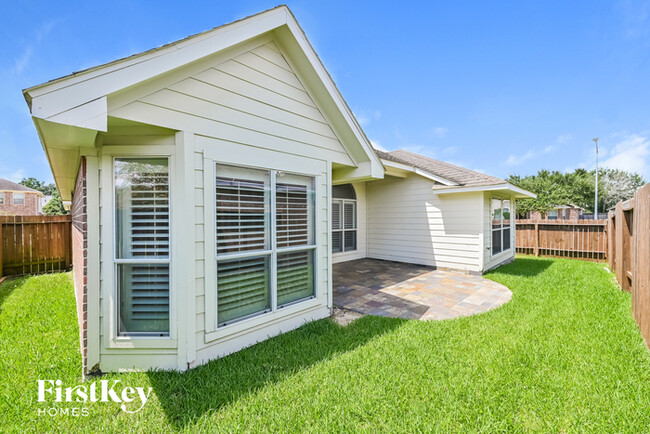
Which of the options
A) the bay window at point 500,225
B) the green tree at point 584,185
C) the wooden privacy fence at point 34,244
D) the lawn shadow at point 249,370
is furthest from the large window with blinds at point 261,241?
the green tree at point 584,185

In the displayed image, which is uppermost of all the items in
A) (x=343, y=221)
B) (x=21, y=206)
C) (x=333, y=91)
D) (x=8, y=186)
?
(x=8, y=186)

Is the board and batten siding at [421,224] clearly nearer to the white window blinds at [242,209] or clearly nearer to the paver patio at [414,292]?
the paver patio at [414,292]

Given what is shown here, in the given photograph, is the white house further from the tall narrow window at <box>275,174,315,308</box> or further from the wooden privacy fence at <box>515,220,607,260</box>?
the wooden privacy fence at <box>515,220,607,260</box>

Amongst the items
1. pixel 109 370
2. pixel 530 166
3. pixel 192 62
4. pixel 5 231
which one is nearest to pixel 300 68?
→ pixel 192 62

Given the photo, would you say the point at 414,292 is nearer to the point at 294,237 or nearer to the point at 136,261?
the point at 294,237

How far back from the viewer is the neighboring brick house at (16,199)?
28750 millimetres

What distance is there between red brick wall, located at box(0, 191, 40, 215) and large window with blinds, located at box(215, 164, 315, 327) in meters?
40.9

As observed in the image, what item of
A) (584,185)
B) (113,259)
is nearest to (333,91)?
(113,259)

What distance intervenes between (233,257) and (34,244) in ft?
31.8

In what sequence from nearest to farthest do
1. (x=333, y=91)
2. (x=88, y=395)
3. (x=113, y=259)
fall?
(x=88, y=395) < (x=113, y=259) < (x=333, y=91)

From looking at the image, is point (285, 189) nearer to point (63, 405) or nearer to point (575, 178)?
point (63, 405)

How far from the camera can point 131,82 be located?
2.41m

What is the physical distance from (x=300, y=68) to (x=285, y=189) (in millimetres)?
1884

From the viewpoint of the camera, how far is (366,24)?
8.13 m
